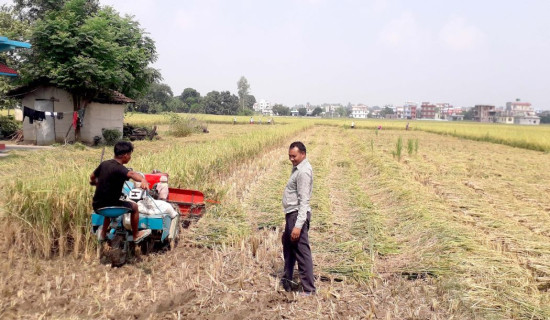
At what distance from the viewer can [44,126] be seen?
16719mm

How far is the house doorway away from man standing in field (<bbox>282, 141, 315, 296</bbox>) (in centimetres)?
1605

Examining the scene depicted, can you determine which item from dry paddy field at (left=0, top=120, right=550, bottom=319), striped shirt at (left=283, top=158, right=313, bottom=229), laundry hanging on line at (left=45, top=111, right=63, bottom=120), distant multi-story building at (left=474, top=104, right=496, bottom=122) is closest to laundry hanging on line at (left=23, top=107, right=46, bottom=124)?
laundry hanging on line at (left=45, top=111, right=63, bottom=120)

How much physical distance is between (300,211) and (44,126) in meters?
16.4

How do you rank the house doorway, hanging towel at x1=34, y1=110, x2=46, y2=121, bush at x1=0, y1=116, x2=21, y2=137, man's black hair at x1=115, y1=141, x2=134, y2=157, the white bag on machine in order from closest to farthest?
Result: man's black hair at x1=115, y1=141, x2=134, y2=157 < the white bag on machine < hanging towel at x1=34, y1=110, x2=46, y2=121 < the house doorway < bush at x1=0, y1=116, x2=21, y2=137

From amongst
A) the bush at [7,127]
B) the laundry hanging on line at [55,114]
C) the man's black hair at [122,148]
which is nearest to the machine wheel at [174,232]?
the man's black hair at [122,148]

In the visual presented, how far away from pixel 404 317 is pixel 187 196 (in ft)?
10.9

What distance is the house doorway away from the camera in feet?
54.6

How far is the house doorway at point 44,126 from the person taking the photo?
54.6ft

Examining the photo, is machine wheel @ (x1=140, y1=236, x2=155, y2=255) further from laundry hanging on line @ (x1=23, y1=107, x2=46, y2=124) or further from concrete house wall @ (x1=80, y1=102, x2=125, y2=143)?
concrete house wall @ (x1=80, y1=102, x2=125, y2=143)

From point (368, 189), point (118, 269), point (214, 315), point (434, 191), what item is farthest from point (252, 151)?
point (214, 315)

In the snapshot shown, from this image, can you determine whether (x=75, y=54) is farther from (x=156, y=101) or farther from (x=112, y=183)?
(x=156, y=101)

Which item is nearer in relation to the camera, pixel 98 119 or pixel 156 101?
pixel 98 119

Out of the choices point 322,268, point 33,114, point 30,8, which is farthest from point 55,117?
point 322,268

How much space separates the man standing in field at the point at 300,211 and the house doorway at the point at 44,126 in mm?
16045
